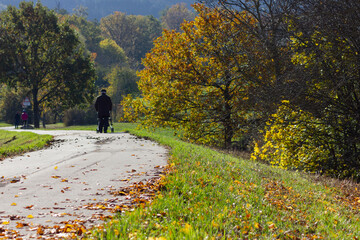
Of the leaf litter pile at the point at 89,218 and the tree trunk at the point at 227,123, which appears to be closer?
the leaf litter pile at the point at 89,218

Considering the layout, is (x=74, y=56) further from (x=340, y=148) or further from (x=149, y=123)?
(x=340, y=148)

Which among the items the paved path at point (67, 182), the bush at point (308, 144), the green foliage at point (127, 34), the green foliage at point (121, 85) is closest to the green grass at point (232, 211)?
the paved path at point (67, 182)

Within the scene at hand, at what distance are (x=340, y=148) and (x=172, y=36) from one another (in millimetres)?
10482

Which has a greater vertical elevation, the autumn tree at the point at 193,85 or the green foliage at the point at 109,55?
the green foliage at the point at 109,55

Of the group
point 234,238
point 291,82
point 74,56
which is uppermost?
point 74,56

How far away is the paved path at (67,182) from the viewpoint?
5.37 metres

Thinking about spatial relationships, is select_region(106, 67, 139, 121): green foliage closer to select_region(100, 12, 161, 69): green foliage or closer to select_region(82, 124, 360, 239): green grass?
select_region(100, 12, 161, 69): green foliage

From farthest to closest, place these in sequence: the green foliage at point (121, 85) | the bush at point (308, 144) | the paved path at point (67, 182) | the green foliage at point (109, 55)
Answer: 1. the green foliage at point (109, 55)
2. the green foliage at point (121, 85)
3. the bush at point (308, 144)
4. the paved path at point (67, 182)

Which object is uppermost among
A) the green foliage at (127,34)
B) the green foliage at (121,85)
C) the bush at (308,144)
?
the green foliage at (127,34)

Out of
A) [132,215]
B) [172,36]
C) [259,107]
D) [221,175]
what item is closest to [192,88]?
[172,36]

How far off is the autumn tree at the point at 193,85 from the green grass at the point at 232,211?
33.5 ft

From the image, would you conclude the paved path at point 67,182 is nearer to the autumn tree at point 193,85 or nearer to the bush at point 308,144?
the bush at point 308,144

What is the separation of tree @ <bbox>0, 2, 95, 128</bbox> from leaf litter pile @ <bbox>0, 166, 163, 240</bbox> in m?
31.6

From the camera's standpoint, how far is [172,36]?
2055 centimetres
